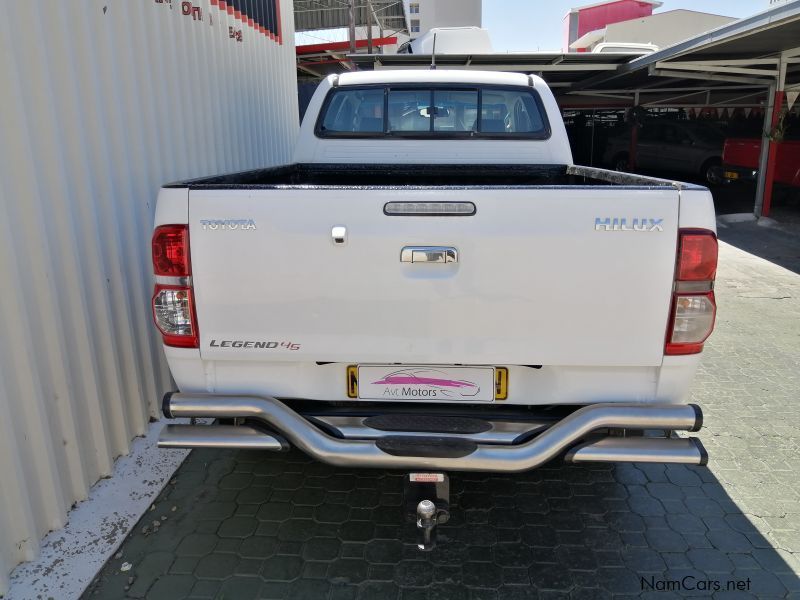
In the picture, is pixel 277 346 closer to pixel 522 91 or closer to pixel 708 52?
pixel 522 91

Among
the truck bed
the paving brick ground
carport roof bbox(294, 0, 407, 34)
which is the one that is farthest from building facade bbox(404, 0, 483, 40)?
the paving brick ground

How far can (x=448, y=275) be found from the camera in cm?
235

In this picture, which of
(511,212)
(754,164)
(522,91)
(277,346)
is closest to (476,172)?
(522,91)

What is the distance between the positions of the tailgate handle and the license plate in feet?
1.53

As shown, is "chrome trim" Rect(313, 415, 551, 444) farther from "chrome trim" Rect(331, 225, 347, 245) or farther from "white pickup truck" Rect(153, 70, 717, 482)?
"chrome trim" Rect(331, 225, 347, 245)

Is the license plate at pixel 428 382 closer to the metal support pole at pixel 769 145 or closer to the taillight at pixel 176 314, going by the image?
the taillight at pixel 176 314

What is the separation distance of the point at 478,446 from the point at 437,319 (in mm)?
525

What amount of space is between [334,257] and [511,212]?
0.70 meters

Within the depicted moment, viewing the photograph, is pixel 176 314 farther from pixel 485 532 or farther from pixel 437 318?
pixel 485 532

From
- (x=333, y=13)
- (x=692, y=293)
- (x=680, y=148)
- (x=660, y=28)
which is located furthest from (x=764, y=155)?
(x=660, y=28)

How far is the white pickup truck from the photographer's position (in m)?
2.30

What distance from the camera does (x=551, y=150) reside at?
14.3 feet

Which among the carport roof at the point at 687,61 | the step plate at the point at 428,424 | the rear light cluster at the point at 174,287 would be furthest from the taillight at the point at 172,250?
the carport roof at the point at 687,61

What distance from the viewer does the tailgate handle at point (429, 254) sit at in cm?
232
